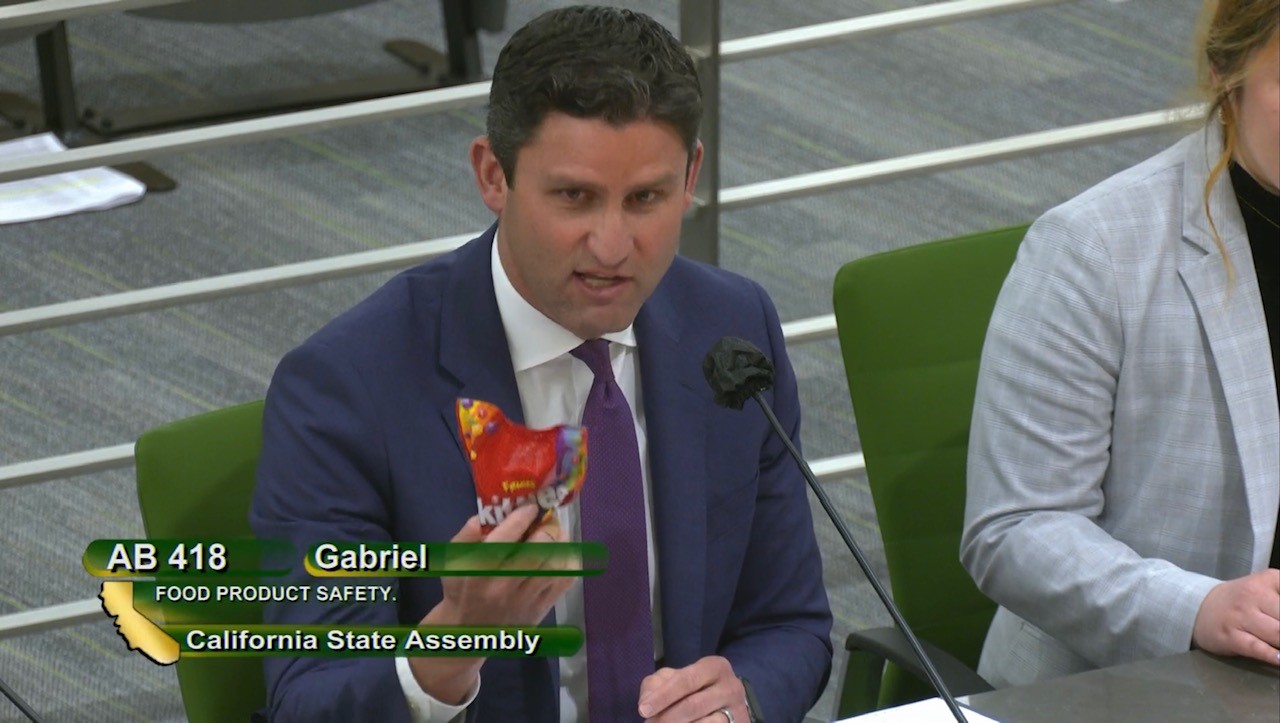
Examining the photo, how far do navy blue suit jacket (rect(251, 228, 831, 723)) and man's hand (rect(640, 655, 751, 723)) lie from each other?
0.11 m

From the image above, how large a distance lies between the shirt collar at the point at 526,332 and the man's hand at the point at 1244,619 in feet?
1.95

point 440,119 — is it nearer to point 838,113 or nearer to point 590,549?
point 838,113

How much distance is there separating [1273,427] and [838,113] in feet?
9.04

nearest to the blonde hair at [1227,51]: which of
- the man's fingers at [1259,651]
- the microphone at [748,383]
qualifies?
the man's fingers at [1259,651]

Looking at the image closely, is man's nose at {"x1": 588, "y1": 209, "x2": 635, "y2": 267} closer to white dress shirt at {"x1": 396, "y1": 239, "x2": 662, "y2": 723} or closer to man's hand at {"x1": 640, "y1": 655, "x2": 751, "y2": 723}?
white dress shirt at {"x1": 396, "y1": 239, "x2": 662, "y2": 723}

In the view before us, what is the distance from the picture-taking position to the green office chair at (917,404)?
192cm

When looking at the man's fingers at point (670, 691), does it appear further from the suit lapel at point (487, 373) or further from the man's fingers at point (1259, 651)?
the man's fingers at point (1259, 651)

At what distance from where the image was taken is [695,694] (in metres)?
1.50

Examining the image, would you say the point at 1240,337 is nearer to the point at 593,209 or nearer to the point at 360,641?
the point at 593,209

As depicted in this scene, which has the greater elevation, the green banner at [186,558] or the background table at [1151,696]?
the green banner at [186,558]

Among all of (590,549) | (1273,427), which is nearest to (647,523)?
(590,549)

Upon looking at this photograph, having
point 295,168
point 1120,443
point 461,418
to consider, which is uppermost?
point 461,418

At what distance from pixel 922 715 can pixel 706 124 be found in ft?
4.28

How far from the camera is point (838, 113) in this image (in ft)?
14.6
